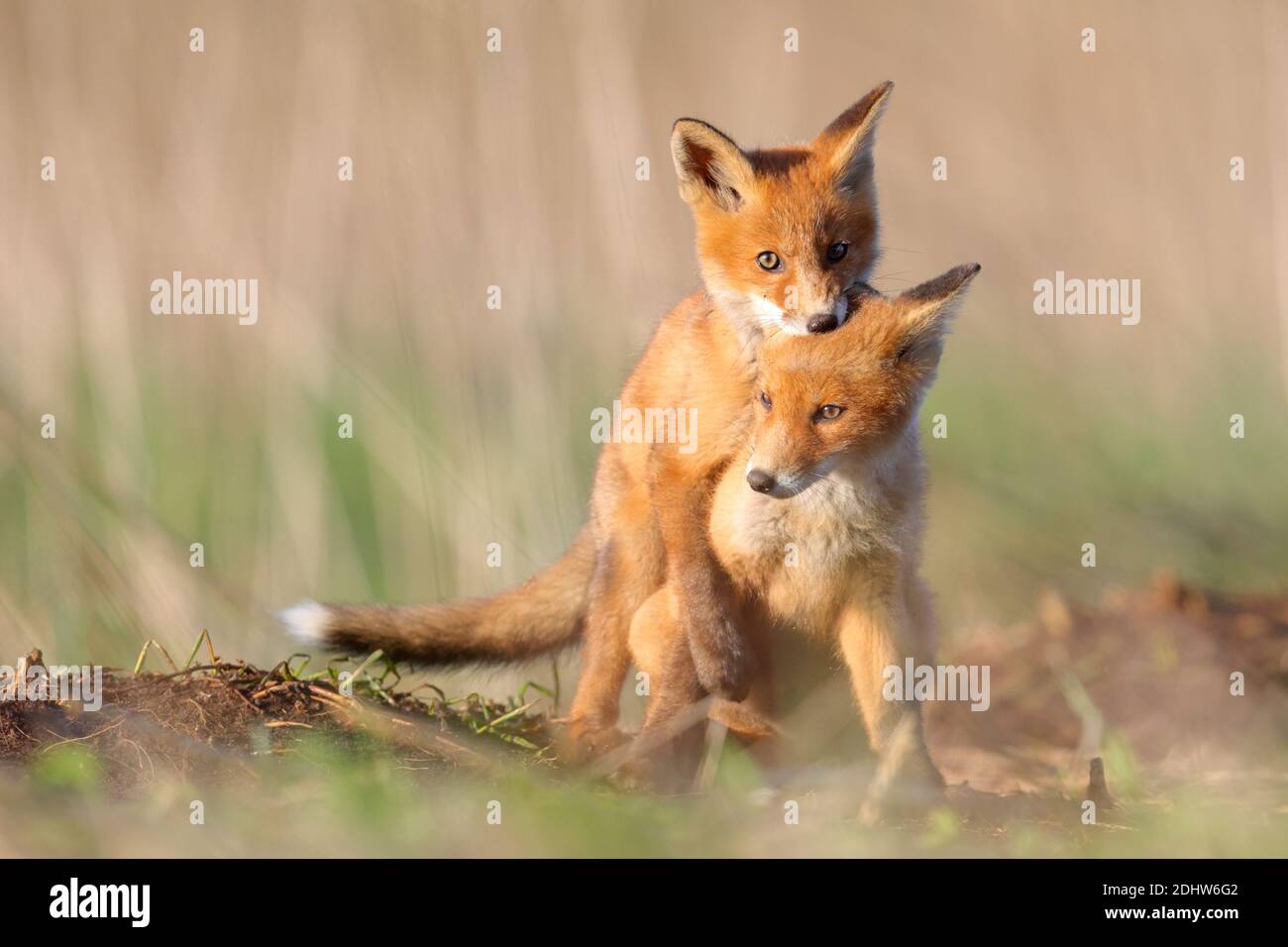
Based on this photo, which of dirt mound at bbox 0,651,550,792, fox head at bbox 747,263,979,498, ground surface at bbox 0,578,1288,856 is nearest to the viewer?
ground surface at bbox 0,578,1288,856

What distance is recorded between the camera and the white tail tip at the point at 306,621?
5660mm

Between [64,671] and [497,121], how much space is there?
413 centimetres

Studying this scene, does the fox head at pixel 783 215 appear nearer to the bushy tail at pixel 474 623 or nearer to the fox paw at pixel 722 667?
the fox paw at pixel 722 667

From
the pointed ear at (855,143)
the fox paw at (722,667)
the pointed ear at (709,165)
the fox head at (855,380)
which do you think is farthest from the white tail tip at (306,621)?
the pointed ear at (855,143)

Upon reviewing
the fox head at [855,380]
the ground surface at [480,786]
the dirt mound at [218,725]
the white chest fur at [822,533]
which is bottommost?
the ground surface at [480,786]

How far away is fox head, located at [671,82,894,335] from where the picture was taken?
5.16 metres

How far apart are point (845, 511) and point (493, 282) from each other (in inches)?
128

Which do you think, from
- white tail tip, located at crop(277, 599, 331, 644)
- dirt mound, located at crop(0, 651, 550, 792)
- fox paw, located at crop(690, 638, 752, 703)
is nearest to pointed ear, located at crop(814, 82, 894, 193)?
fox paw, located at crop(690, 638, 752, 703)

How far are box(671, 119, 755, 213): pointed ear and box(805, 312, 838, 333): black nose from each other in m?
0.79

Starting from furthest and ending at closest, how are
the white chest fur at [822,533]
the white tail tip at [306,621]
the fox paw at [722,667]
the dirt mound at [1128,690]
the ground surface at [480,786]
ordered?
1. the dirt mound at [1128,690]
2. the white tail tip at [306,621]
3. the fox paw at [722,667]
4. the white chest fur at [822,533]
5. the ground surface at [480,786]

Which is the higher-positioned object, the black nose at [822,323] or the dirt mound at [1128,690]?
the black nose at [822,323]

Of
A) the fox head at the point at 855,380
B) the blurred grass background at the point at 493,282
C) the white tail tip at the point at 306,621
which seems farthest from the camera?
the blurred grass background at the point at 493,282

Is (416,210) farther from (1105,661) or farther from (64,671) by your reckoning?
(1105,661)

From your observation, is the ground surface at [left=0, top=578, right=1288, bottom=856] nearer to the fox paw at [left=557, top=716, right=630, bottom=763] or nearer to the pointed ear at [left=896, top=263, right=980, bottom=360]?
the fox paw at [left=557, top=716, right=630, bottom=763]
